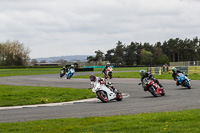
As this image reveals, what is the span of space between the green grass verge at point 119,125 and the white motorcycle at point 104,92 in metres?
6.09

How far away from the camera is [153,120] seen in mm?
8727

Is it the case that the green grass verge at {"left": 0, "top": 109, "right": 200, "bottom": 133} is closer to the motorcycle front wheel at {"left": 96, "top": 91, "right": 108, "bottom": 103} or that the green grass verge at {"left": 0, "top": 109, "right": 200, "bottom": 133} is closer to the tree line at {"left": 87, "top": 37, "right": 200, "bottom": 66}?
the motorcycle front wheel at {"left": 96, "top": 91, "right": 108, "bottom": 103}

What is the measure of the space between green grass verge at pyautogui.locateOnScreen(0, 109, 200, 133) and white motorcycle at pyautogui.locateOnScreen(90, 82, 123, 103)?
6086 mm

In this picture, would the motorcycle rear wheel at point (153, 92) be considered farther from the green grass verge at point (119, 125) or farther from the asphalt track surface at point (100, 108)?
the green grass verge at point (119, 125)

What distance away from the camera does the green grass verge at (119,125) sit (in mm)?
7422

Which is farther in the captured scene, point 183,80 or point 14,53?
point 14,53

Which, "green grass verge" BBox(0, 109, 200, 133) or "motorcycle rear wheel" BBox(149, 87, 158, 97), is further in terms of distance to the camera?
"motorcycle rear wheel" BBox(149, 87, 158, 97)

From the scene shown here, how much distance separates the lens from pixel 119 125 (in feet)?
26.5

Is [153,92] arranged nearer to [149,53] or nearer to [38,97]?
[38,97]

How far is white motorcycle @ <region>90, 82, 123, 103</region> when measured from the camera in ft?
50.2

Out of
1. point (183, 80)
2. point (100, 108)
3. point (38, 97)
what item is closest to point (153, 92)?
point (183, 80)

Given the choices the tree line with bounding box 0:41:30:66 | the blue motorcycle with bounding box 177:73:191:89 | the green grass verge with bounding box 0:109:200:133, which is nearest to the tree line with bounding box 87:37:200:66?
the tree line with bounding box 0:41:30:66

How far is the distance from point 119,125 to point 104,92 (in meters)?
7.44

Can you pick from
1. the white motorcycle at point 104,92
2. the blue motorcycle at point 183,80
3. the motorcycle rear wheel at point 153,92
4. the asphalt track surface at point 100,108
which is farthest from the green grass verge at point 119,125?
the blue motorcycle at point 183,80
